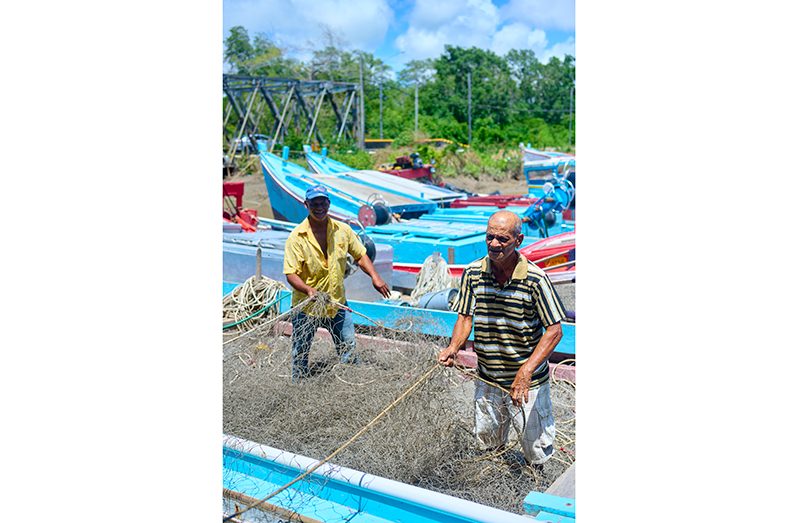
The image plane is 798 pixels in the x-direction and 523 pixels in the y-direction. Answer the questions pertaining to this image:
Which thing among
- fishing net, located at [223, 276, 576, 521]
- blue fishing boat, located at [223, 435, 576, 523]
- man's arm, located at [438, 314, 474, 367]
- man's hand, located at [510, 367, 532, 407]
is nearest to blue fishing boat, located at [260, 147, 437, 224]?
fishing net, located at [223, 276, 576, 521]

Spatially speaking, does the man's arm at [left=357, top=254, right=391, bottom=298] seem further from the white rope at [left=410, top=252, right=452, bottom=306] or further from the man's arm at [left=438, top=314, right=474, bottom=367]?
the white rope at [left=410, top=252, right=452, bottom=306]

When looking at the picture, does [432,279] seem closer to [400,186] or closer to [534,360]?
[534,360]

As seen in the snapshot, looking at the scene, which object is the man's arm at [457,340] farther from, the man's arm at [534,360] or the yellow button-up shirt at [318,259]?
the yellow button-up shirt at [318,259]

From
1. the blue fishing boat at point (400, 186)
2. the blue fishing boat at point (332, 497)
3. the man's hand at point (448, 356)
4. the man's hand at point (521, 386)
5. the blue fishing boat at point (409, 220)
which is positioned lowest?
the blue fishing boat at point (332, 497)

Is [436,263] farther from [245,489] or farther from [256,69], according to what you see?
[256,69]

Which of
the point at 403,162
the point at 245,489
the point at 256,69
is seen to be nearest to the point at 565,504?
the point at 245,489

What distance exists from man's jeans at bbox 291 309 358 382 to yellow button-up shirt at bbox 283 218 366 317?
11cm

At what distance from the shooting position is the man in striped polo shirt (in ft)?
10.7

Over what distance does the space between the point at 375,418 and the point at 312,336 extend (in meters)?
1.26

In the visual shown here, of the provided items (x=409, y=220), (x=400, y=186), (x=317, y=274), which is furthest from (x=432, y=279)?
(x=400, y=186)

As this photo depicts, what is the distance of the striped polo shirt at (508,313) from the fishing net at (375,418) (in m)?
0.15

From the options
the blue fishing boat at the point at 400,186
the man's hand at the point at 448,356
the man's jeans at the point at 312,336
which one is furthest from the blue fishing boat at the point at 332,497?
the blue fishing boat at the point at 400,186

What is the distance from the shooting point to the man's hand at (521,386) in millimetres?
3236

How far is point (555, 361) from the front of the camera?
19.6 feet
